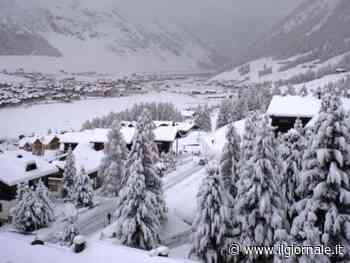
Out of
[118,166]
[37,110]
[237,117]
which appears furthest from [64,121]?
[118,166]

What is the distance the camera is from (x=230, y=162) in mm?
28344

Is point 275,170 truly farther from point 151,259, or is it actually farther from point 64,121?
point 64,121

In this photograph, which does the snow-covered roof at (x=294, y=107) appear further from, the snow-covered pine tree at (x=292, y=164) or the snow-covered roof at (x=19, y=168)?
the snow-covered roof at (x=19, y=168)

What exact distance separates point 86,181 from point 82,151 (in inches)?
716

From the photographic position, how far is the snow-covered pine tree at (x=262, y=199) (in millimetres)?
21094

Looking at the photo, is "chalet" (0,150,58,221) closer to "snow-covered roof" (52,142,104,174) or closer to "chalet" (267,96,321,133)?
"snow-covered roof" (52,142,104,174)

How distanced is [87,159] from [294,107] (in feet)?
110

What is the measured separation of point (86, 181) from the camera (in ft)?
138

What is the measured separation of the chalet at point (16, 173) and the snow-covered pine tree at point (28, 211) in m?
6.36

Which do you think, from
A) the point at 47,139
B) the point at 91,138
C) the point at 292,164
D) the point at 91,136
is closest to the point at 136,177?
the point at 292,164

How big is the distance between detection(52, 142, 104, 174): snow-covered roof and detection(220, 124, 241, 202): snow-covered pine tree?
30.5 metres

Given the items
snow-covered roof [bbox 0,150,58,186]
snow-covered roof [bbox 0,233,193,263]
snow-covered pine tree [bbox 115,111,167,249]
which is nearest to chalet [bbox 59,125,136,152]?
snow-covered roof [bbox 0,150,58,186]

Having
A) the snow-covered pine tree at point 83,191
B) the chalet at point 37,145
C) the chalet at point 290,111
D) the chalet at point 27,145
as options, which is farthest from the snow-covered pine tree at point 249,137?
the chalet at point 27,145

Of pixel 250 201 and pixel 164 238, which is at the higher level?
pixel 250 201
